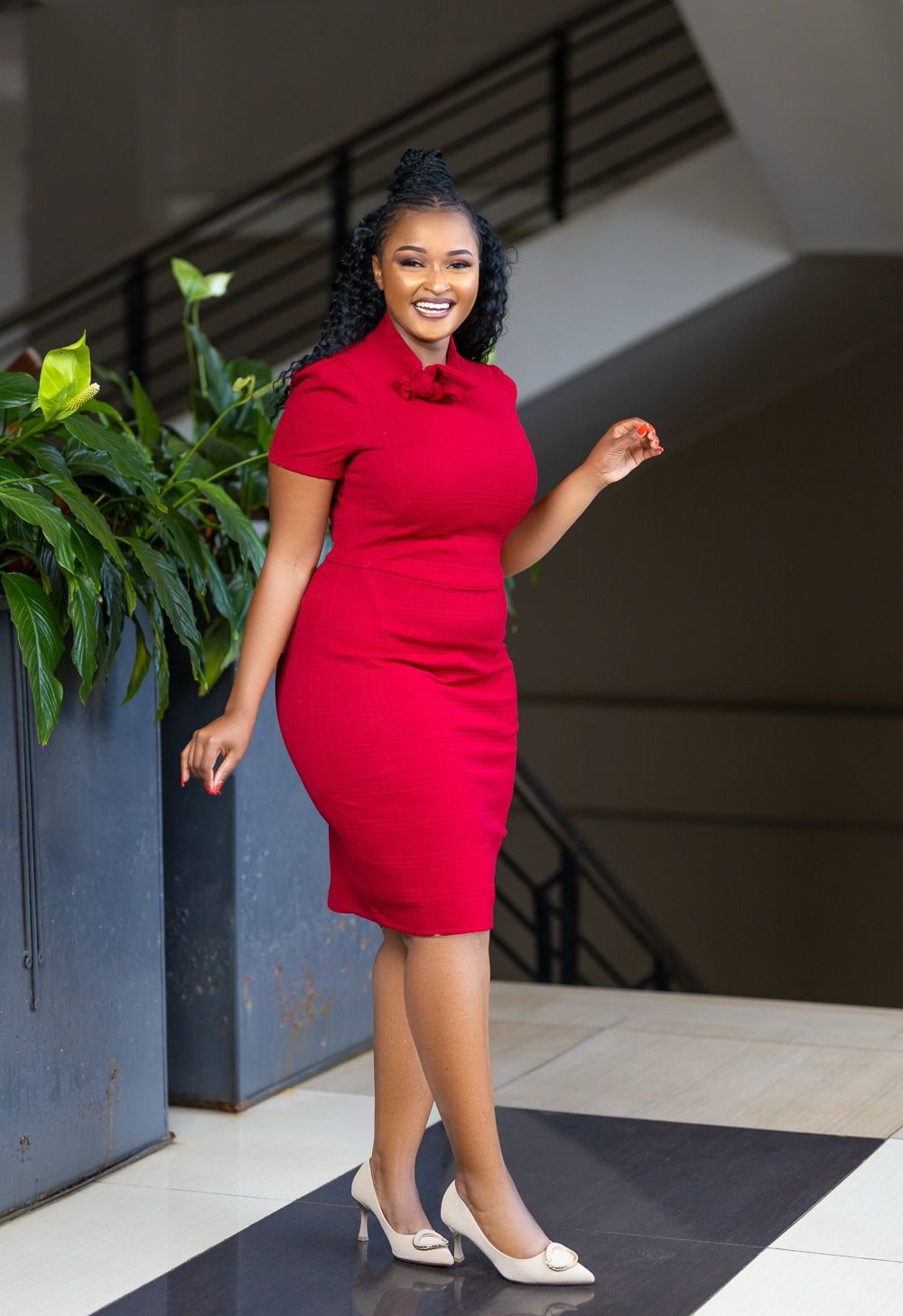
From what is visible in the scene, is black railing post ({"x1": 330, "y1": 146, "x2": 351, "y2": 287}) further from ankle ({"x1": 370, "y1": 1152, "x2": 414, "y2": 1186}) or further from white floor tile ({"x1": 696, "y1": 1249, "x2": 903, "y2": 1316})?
white floor tile ({"x1": 696, "y1": 1249, "x2": 903, "y2": 1316})

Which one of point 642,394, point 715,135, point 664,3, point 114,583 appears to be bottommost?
point 114,583

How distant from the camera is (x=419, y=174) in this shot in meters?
2.18

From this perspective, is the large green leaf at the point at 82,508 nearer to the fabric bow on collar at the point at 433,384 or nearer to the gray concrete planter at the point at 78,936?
the gray concrete planter at the point at 78,936

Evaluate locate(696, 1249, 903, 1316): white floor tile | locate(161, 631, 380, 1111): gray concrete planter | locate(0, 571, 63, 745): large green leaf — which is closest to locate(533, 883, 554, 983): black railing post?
locate(161, 631, 380, 1111): gray concrete planter

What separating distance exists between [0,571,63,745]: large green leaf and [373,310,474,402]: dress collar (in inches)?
22.4

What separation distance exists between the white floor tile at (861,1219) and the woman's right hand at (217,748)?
95 centimetres

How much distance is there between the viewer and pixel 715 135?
28.7ft

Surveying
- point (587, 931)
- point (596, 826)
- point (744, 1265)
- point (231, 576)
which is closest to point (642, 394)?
point (596, 826)

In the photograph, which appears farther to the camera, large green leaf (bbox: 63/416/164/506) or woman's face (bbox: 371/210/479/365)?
large green leaf (bbox: 63/416/164/506)

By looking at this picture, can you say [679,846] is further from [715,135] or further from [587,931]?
[715,135]

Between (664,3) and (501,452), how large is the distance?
24.4 feet

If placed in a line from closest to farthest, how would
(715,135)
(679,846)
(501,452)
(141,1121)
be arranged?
(501,452), (141,1121), (679,846), (715,135)

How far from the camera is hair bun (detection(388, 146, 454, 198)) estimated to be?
217 cm

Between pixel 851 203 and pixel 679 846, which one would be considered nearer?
pixel 851 203
